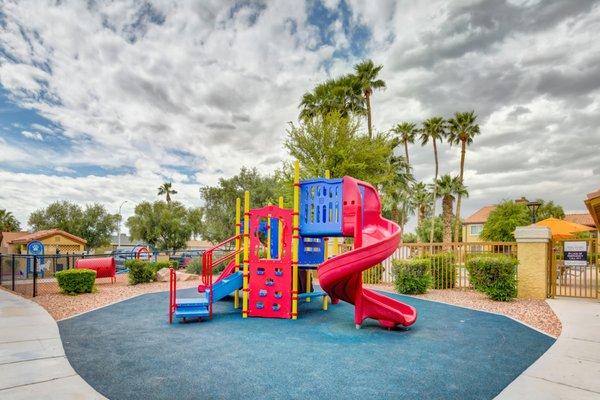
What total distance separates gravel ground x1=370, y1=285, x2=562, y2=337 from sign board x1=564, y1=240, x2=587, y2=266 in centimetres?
201

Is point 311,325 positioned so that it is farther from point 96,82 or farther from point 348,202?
point 96,82

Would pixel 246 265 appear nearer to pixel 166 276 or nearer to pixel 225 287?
pixel 225 287

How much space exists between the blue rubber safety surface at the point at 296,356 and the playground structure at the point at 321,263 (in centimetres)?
46

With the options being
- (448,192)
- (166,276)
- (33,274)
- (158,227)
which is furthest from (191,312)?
(448,192)

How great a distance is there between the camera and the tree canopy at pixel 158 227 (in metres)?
37.8

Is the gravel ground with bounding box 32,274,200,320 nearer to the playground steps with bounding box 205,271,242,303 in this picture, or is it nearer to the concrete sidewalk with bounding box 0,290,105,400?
the concrete sidewalk with bounding box 0,290,105,400

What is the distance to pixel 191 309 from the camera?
25.8 ft

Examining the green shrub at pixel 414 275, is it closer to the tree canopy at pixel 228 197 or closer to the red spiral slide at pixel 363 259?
the red spiral slide at pixel 363 259

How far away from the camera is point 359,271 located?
7.15 metres

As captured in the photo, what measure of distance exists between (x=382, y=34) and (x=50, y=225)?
47605 mm

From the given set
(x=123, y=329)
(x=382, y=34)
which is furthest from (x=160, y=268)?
(x=382, y=34)

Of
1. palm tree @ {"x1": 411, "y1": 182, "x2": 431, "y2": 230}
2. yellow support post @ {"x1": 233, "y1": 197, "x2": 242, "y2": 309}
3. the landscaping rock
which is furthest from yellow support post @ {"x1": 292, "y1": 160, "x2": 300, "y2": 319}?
palm tree @ {"x1": 411, "y1": 182, "x2": 431, "y2": 230}

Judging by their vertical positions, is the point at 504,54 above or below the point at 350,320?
above

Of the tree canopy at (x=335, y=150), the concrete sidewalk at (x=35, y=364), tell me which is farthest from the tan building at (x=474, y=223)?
the concrete sidewalk at (x=35, y=364)
